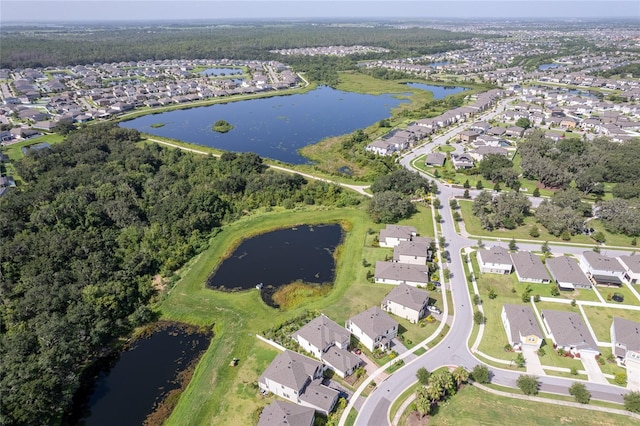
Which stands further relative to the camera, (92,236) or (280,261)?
(280,261)

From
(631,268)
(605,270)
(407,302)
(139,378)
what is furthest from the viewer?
(605,270)

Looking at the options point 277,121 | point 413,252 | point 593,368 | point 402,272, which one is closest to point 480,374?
point 593,368

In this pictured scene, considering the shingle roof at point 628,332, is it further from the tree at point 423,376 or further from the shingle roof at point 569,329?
the tree at point 423,376

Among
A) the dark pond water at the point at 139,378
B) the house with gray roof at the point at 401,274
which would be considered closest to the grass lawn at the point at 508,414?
the house with gray roof at the point at 401,274

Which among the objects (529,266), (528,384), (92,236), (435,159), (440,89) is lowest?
→ (528,384)

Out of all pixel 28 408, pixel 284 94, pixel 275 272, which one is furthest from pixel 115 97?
pixel 28 408

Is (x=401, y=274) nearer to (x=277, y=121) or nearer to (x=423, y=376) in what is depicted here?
(x=423, y=376)

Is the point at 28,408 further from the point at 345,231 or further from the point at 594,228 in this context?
the point at 594,228
